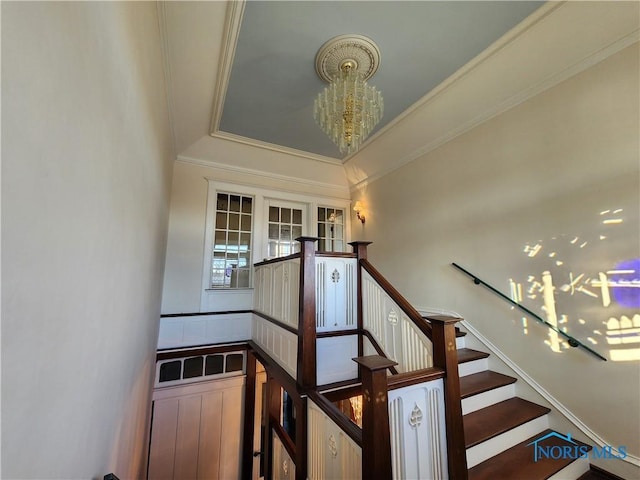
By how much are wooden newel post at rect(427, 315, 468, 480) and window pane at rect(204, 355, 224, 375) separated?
3.49 meters

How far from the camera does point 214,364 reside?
4145 mm

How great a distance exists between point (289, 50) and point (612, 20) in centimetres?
265

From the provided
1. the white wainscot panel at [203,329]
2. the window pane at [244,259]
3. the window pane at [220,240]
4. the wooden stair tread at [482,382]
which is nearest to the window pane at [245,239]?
the window pane at [244,259]

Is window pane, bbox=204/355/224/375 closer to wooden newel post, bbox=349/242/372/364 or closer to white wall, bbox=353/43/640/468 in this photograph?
wooden newel post, bbox=349/242/372/364

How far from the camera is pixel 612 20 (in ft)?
6.75

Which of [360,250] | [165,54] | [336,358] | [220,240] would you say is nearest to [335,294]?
[360,250]

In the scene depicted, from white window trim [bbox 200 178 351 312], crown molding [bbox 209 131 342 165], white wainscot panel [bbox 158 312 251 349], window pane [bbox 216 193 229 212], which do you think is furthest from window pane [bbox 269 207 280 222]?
white wainscot panel [bbox 158 312 251 349]

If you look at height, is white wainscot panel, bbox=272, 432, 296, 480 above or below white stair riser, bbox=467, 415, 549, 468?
below

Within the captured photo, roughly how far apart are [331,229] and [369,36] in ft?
11.3

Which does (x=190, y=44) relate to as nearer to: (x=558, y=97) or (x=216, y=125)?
(x=216, y=125)

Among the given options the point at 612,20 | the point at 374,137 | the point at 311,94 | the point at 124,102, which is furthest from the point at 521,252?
the point at 124,102

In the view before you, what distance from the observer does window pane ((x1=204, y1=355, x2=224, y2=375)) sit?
4102 mm

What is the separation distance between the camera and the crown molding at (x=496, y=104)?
7.14ft

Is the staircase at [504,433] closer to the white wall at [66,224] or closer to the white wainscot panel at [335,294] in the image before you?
the white wainscot panel at [335,294]
